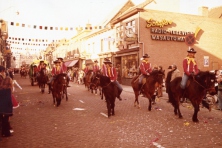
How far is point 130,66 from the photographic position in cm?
2755

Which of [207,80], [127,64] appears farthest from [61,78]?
[127,64]

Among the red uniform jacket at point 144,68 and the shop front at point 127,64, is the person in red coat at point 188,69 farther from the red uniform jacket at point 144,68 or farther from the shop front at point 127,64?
the shop front at point 127,64

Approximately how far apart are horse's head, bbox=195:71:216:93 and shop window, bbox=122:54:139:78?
16729mm

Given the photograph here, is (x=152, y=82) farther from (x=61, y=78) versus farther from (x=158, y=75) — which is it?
(x=61, y=78)

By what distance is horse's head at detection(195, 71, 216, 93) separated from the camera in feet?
27.0

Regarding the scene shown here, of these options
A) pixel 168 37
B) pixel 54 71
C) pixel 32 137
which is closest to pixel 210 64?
pixel 168 37

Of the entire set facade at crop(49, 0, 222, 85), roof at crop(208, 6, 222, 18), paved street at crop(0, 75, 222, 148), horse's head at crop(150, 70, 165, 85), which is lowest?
paved street at crop(0, 75, 222, 148)

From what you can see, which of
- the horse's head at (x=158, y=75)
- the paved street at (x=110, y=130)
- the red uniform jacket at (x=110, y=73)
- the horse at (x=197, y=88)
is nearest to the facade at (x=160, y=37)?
the horse's head at (x=158, y=75)

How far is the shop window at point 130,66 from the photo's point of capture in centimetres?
2616

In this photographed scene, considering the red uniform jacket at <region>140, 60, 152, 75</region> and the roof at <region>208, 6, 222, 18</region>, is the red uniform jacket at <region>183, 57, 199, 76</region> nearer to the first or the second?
the red uniform jacket at <region>140, 60, 152, 75</region>

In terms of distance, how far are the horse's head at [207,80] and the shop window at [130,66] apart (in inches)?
659

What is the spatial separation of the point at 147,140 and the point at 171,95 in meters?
4.23

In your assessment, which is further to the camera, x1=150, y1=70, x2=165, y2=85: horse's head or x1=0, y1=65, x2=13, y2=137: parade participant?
x1=150, y1=70, x2=165, y2=85: horse's head

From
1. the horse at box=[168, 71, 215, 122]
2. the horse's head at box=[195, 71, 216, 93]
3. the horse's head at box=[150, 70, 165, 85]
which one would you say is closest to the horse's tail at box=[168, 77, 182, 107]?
the horse at box=[168, 71, 215, 122]
